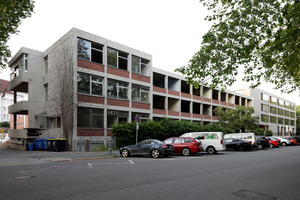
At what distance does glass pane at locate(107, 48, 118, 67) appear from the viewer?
2888 centimetres

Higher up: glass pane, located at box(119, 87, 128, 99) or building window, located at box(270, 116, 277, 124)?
glass pane, located at box(119, 87, 128, 99)

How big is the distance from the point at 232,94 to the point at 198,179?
171 feet

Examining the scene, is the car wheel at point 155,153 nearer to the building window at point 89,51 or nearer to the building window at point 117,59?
the building window at point 89,51

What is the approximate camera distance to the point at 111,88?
28.8 metres

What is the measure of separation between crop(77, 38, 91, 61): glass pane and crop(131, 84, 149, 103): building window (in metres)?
7.18

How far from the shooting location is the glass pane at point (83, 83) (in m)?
25.6

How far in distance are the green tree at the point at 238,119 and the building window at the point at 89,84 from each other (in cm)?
2683

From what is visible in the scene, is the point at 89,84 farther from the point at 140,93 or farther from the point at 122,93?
the point at 140,93

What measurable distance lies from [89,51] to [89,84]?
3.44 meters

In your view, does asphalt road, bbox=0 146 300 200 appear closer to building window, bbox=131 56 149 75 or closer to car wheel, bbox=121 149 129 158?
car wheel, bbox=121 149 129 158

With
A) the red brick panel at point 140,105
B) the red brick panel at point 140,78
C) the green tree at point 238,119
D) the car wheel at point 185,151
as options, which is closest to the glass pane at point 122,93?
the red brick panel at point 140,105

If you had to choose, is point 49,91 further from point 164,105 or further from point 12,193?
point 12,193

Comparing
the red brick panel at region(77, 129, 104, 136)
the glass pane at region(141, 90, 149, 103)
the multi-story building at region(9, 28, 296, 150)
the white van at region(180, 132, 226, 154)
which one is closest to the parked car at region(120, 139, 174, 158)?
the white van at region(180, 132, 226, 154)

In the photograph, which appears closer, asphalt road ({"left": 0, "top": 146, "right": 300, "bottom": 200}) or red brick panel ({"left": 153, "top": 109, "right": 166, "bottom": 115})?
asphalt road ({"left": 0, "top": 146, "right": 300, "bottom": 200})
